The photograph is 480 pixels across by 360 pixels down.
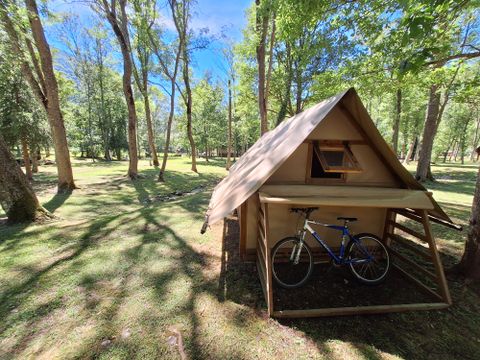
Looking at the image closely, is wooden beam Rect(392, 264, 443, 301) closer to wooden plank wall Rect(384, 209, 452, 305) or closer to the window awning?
wooden plank wall Rect(384, 209, 452, 305)

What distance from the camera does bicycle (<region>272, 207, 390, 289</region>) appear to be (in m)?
3.55

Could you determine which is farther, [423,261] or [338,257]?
[423,261]

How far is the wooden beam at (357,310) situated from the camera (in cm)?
291

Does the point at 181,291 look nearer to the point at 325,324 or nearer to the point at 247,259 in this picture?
the point at 247,259

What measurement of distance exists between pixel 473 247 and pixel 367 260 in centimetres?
163

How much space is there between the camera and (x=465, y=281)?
353 centimetres

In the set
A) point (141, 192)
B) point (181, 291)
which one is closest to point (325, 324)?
point (181, 291)

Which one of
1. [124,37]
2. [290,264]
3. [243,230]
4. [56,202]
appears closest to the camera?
[290,264]

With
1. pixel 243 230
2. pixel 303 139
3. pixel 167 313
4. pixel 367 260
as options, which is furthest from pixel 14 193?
pixel 367 260

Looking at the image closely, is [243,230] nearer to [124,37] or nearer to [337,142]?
[337,142]

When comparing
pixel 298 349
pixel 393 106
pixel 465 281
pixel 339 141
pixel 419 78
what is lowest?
pixel 298 349

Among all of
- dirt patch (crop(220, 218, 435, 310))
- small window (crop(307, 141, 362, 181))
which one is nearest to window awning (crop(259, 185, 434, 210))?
small window (crop(307, 141, 362, 181))

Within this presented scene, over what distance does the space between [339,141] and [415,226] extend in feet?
12.8

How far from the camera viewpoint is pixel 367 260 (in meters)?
3.60
